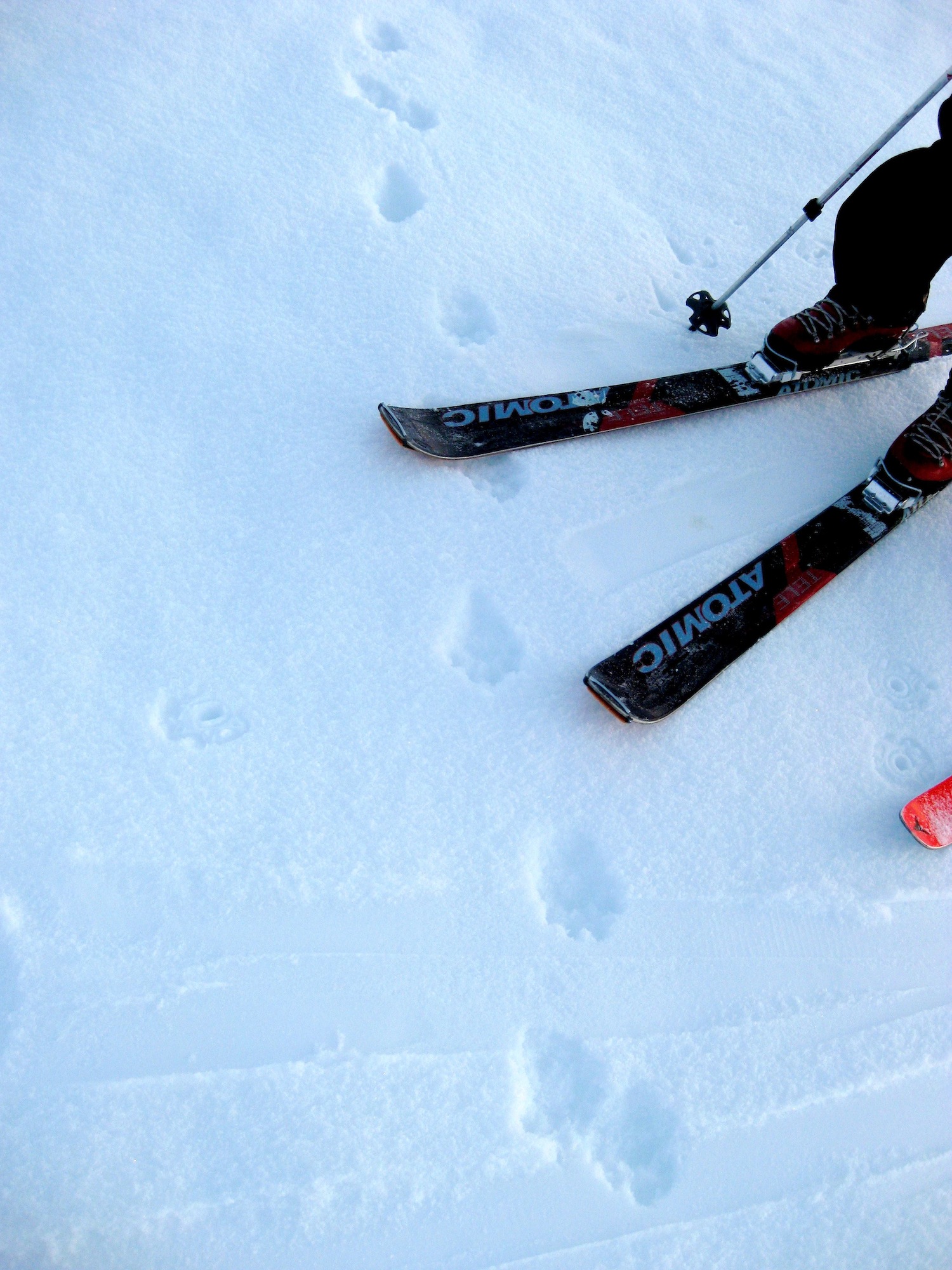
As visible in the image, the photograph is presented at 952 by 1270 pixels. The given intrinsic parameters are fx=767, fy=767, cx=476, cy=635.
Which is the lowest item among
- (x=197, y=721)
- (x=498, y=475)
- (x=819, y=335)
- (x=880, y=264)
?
(x=197, y=721)

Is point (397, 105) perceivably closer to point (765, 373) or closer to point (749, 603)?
point (765, 373)

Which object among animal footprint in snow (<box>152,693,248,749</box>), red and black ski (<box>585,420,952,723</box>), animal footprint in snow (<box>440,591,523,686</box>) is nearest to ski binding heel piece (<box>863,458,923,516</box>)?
red and black ski (<box>585,420,952,723</box>)

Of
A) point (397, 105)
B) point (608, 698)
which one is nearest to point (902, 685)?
point (608, 698)

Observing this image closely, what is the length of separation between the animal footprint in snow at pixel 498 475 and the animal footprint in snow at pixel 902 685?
1071 millimetres

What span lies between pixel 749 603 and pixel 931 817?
655mm

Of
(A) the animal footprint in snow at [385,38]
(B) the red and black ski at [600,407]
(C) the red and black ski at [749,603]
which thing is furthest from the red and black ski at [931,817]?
(A) the animal footprint in snow at [385,38]

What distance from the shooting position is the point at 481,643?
1887 mm

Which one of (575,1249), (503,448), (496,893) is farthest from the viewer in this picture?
(503,448)

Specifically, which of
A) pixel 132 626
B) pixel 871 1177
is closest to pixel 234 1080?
pixel 132 626

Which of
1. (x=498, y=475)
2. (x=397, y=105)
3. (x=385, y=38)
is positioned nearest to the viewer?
(x=498, y=475)

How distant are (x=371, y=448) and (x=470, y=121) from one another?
1.49m

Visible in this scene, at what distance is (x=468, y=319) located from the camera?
7.89 feet

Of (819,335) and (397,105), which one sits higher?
(819,335)

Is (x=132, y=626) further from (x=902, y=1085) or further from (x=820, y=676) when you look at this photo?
(x=902, y=1085)
